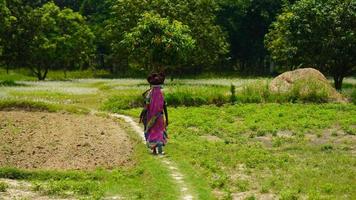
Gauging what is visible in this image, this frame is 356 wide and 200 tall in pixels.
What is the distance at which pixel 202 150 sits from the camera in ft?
64.5

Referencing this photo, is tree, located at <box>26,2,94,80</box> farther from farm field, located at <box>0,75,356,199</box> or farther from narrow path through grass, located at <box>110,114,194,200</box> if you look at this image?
narrow path through grass, located at <box>110,114,194,200</box>

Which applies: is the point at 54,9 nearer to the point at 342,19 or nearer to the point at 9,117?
the point at 342,19

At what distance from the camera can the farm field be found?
47.2 ft

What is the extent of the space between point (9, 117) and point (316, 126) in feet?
47.7

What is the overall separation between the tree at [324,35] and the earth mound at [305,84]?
7.45 metres

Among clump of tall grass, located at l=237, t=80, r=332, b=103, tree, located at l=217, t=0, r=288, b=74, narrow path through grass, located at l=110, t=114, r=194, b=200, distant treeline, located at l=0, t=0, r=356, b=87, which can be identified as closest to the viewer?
narrow path through grass, located at l=110, t=114, r=194, b=200

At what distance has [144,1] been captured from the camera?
5525cm

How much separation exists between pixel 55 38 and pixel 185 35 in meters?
24.2

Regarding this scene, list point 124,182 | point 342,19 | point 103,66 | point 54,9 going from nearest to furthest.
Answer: point 124,182, point 342,19, point 54,9, point 103,66

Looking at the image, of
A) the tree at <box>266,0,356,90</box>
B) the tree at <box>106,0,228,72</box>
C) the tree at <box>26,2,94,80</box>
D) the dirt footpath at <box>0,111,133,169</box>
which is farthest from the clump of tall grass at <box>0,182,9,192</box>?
the tree at <box>26,2,94,80</box>

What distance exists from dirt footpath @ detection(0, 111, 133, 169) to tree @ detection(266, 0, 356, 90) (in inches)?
881

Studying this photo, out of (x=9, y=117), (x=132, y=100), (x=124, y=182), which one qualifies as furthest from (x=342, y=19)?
(x=124, y=182)

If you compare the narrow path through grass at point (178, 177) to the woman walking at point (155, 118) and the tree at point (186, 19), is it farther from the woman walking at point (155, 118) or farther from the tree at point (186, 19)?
the tree at point (186, 19)

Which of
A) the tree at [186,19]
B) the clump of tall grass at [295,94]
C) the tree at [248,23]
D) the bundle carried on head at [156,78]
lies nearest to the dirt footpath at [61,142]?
the bundle carried on head at [156,78]
